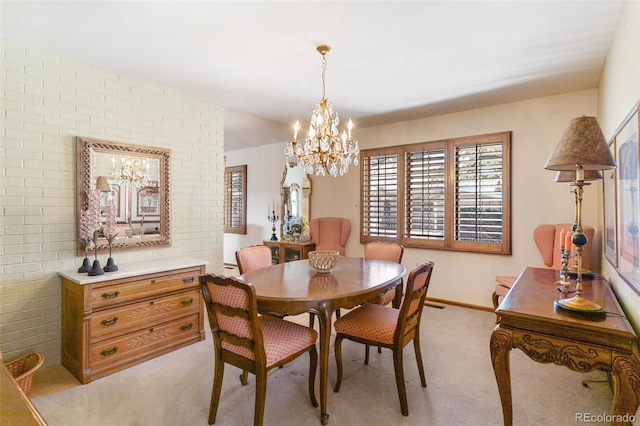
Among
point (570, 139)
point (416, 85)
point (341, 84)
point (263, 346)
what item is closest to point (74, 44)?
point (341, 84)

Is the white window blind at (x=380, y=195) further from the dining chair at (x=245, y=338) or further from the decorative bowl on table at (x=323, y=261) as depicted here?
the dining chair at (x=245, y=338)

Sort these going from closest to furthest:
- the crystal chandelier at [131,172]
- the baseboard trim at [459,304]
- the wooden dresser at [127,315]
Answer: the wooden dresser at [127,315]
the crystal chandelier at [131,172]
the baseboard trim at [459,304]

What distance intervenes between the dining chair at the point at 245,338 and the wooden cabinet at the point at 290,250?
300 cm

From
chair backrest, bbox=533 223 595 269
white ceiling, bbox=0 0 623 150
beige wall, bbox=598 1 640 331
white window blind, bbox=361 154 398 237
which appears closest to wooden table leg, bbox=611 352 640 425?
beige wall, bbox=598 1 640 331

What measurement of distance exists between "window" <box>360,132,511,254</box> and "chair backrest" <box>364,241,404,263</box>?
1.22 meters

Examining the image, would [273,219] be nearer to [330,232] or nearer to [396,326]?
[330,232]

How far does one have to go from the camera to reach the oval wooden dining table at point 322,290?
74.9 inches

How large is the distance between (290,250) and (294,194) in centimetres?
114

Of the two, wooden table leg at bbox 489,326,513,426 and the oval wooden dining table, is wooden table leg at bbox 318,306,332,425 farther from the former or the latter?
wooden table leg at bbox 489,326,513,426

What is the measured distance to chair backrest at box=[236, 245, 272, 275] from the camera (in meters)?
2.85

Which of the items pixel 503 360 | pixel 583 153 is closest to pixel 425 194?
pixel 583 153

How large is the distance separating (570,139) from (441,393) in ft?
5.95

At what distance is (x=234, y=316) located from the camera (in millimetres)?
1827

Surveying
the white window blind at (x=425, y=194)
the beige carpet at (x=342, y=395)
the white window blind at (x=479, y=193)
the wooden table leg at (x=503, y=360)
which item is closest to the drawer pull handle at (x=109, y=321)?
the beige carpet at (x=342, y=395)
